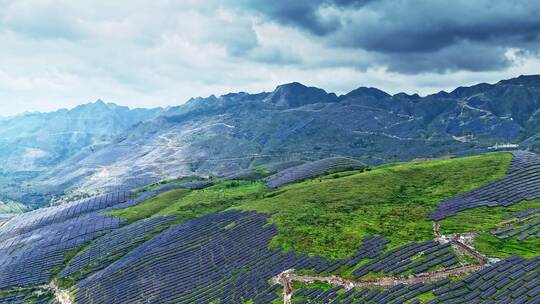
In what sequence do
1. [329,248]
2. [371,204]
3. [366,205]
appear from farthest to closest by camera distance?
→ [371,204] < [366,205] < [329,248]

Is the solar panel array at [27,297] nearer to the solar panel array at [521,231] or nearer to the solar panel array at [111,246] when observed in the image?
the solar panel array at [111,246]

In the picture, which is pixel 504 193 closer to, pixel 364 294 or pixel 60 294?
pixel 364 294

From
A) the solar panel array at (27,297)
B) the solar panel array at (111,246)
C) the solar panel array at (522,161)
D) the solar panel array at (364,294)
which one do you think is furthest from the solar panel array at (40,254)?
the solar panel array at (522,161)

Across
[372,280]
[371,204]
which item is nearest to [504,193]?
[371,204]

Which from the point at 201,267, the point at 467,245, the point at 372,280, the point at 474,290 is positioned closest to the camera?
the point at 474,290

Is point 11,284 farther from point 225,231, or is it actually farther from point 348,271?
point 348,271

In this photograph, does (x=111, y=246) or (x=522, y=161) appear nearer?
(x=522, y=161)

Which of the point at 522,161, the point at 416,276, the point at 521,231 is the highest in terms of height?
the point at 522,161

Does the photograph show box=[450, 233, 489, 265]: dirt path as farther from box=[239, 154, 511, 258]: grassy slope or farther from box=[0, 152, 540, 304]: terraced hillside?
box=[239, 154, 511, 258]: grassy slope

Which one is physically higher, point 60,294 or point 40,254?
point 40,254

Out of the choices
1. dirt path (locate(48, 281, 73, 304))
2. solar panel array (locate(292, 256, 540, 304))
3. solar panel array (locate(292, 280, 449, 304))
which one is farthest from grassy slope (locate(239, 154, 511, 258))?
dirt path (locate(48, 281, 73, 304))
